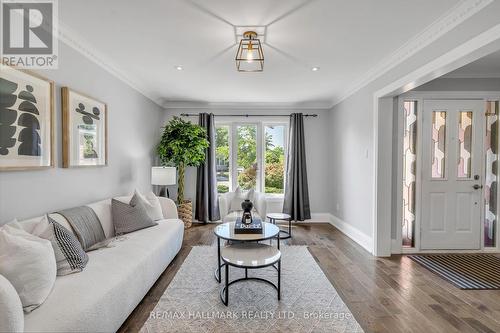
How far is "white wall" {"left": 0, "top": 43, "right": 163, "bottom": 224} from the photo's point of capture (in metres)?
2.04

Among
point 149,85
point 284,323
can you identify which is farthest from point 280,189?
point 284,323

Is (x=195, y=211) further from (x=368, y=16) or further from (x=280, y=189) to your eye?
(x=368, y=16)

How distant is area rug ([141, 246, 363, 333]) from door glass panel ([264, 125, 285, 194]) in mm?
2618

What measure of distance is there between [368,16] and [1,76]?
9.54 feet

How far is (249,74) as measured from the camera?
3.61 meters

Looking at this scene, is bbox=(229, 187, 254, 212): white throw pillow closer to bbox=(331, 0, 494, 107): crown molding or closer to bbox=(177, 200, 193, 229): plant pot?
bbox=(177, 200, 193, 229): plant pot

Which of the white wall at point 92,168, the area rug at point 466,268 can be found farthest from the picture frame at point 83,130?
the area rug at point 466,268

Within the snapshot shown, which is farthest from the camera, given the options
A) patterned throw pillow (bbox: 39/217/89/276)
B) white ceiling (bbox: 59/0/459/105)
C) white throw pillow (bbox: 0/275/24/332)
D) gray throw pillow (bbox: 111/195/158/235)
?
gray throw pillow (bbox: 111/195/158/235)

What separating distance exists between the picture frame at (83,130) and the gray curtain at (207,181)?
2107mm

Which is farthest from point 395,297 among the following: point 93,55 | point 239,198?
point 93,55

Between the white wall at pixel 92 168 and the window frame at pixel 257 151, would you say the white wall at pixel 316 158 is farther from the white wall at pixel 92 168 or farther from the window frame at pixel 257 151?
the white wall at pixel 92 168

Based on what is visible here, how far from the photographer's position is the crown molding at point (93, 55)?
7.89ft

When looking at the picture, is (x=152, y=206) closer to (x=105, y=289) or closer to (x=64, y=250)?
(x=64, y=250)

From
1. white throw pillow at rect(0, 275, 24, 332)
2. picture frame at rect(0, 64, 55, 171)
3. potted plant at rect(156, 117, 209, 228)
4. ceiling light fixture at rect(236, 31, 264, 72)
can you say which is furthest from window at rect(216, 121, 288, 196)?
white throw pillow at rect(0, 275, 24, 332)
